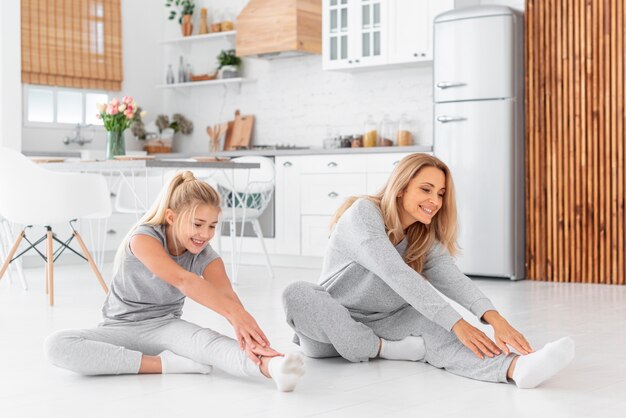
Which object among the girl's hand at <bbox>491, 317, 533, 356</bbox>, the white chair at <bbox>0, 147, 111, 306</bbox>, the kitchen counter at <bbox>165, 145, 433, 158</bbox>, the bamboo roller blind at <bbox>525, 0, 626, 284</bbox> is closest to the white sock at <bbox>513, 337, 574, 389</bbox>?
the girl's hand at <bbox>491, 317, 533, 356</bbox>

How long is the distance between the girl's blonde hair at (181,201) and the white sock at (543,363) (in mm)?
1003

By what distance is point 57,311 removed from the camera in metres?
4.35

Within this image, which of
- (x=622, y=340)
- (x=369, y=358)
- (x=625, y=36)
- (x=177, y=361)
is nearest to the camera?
(x=177, y=361)

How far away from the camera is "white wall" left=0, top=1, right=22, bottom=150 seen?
257 inches

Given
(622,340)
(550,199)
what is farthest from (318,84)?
(622,340)

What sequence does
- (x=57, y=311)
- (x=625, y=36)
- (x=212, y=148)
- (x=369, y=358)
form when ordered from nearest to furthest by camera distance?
(x=369, y=358) < (x=57, y=311) < (x=625, y=36) < (x=212, y=148)

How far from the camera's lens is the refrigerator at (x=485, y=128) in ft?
18.8

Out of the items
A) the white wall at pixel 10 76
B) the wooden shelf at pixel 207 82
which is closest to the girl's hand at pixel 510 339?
the white wall at pixel 10 76

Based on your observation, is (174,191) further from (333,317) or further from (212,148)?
(212,148)

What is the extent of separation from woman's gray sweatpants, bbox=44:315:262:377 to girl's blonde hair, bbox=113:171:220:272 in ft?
0.69

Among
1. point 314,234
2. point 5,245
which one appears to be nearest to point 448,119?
point 314,234

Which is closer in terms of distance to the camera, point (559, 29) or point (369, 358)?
point (369, 358)

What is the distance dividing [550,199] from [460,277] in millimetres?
3107

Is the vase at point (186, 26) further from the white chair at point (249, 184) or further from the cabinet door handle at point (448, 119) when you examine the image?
the cabinet door handle at point (448, 119)
